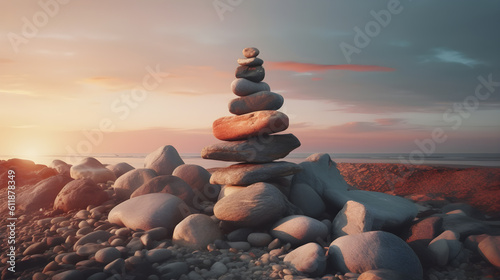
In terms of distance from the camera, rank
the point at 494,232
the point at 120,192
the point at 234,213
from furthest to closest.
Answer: the point at 120,192 < the point at 494,232 < the point at 234,213

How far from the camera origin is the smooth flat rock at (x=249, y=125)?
6.80 m

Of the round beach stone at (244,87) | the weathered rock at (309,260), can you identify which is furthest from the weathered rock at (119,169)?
the weathered rock at (309,260)

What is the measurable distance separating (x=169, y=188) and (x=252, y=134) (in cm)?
220

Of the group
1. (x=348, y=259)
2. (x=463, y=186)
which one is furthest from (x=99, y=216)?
(x=463, y=186)

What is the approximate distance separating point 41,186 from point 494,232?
10.3 meters

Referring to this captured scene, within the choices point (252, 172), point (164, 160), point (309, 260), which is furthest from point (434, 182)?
point (309, 260)

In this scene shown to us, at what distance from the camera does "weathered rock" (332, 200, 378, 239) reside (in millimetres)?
5805

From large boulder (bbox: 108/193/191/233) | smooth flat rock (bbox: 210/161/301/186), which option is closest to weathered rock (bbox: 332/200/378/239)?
smooth flat rock (bbox: 210/161/301/186)

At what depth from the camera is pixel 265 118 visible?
684 centimetres

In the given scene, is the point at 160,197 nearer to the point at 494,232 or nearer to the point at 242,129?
the point at 242,129

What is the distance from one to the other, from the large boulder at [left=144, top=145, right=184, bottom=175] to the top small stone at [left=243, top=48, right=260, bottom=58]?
4142 mm

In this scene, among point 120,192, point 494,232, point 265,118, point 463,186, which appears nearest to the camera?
point 494,232

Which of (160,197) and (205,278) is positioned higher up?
(160,197)

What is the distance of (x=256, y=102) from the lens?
289 inches
